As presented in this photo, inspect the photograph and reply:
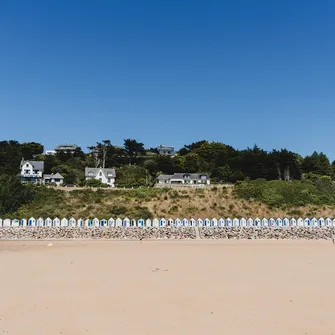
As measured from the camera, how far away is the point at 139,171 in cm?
6128

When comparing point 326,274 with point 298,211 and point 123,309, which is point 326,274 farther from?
point 298,211

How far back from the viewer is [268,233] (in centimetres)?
2941

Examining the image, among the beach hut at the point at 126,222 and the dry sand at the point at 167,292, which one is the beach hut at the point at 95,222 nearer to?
the beach hut at the point at 126,222

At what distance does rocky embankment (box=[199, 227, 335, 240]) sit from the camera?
94.0 ft

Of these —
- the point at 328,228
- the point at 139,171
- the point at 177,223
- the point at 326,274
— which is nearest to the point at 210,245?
the point at 177,223

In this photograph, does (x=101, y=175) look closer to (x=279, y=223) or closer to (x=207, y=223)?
(x=207, y=223)

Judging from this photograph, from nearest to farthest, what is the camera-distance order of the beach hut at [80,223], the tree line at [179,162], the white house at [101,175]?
the beach hut at [80,223]
the tree line at [179,162]
the white house at [101,175]

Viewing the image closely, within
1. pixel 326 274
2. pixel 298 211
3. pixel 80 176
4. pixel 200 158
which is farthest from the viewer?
pixel 200 158

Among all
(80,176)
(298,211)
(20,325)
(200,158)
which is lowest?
(20,325)

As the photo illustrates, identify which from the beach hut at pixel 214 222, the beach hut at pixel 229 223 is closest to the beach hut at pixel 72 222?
the beach hut at pixel 214 222

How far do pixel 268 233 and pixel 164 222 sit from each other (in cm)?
902

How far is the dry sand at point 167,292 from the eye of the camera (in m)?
9.62

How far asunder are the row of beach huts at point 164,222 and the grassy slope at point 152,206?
234 centimetres

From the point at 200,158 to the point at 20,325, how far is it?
5983 cm
